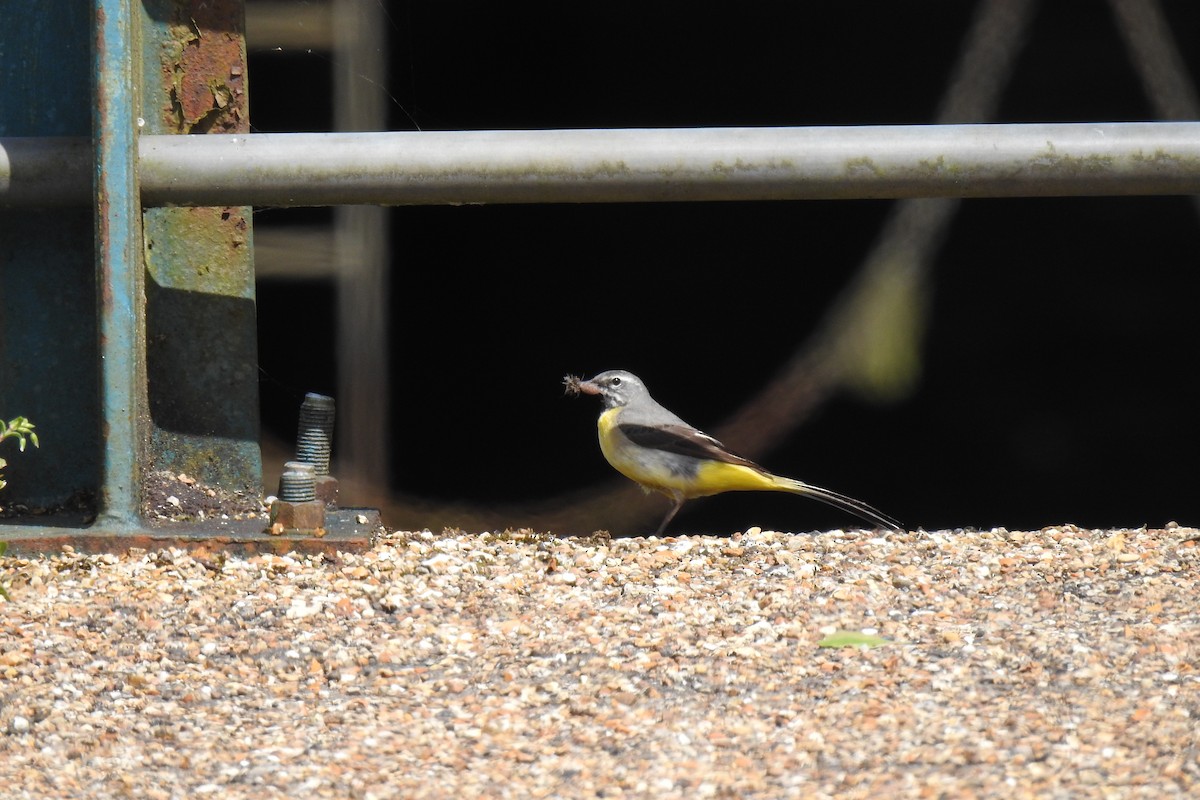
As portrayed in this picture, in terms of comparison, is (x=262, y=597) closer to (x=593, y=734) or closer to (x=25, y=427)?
(x=25, y=427)

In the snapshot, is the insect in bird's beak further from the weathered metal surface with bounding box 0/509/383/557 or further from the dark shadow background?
the weathered metal surface with bounding box 0/509/383/557

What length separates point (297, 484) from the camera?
4.34m

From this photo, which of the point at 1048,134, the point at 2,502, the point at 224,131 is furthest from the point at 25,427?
the point at 1048,134

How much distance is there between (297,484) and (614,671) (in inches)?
58.6

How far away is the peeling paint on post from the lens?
4.75 meters

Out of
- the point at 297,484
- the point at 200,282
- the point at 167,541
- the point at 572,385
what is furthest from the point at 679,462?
the point at 167,541

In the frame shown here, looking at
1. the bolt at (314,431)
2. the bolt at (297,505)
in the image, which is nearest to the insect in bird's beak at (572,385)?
the bolt at (314,431)

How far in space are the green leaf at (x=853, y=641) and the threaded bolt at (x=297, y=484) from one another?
5.65 feet

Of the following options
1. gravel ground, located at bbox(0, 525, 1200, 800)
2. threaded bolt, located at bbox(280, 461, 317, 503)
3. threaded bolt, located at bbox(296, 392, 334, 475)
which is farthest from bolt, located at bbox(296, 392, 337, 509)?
gravel ground, located at bbox(0, 525, 1200, 800)

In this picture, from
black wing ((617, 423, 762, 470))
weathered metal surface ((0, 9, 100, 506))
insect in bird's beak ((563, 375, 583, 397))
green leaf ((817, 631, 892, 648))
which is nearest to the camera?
green leaf ((817, 631, 892, 648))

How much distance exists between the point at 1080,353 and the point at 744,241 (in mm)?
1750

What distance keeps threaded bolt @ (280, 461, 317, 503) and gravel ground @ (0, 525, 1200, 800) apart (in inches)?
10.3

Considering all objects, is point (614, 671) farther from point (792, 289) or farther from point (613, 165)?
point (792, 289)

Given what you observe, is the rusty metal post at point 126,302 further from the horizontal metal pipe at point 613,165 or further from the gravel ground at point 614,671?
the gravel ground at point 614,671
